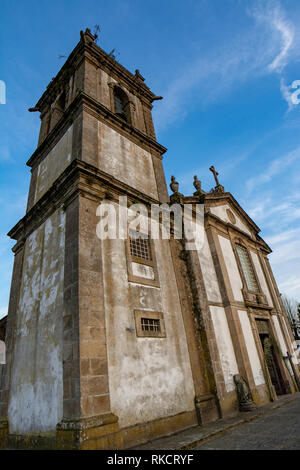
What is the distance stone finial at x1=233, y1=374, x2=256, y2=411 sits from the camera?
29.9ft

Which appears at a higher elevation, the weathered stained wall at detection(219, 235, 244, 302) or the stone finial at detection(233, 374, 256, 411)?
the weathered stained wall at detection(219, 235, 244, 302)

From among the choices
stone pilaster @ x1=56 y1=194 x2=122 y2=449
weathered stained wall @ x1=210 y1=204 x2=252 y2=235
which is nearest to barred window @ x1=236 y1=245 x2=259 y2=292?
weathered stained wall @ x1=210 y1=204 x2=252 y2=235

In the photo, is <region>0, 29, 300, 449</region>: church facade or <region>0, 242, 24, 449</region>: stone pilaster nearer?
<region>0, 29, 300, 449</region>: church facade

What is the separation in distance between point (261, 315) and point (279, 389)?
3.32m

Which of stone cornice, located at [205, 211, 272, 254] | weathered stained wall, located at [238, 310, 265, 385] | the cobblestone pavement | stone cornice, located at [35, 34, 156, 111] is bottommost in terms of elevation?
the cobblestone pavement

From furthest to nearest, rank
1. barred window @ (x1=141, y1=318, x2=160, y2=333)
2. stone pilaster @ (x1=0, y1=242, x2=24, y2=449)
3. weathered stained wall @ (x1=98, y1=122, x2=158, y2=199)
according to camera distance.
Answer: weathered stained wall @ (x1=98, y1=122, x2=158, y2=199) → stone pilaster @ (x1=0, y1=242, x2=24, y2=449) → barred window @ (x1=141, y1=318, x2=160, y2=333)

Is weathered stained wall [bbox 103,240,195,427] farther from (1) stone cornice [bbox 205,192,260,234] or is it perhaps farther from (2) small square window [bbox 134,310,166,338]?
(1) stone cornice [bbox 205,192,260,234]

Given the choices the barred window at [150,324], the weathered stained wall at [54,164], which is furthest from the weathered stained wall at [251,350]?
the weathered stained wall at [54,164]

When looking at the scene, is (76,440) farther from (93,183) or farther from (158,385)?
(93,183)

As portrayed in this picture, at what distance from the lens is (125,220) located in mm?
8945

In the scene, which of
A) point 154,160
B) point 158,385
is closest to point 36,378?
point 158,385

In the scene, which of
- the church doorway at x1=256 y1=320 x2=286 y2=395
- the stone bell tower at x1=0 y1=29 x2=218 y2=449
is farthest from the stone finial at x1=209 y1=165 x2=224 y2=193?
the church doorway at x1=256 y1=320 x2=286 y2=395

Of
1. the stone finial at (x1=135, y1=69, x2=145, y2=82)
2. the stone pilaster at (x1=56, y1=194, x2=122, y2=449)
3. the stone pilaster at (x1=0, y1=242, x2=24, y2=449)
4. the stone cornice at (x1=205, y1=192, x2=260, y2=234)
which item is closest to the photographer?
the stone pilaster at (x1=56, y1=194, x2=122, y2=449)

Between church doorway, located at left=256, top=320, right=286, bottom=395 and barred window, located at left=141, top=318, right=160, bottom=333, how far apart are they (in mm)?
6659
